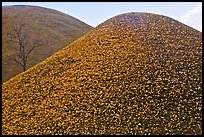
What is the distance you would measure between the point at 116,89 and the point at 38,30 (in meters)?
45.3

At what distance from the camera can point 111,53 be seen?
24.0 m

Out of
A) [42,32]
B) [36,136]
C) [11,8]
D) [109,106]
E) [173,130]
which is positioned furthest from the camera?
[11,8]

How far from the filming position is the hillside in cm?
4703

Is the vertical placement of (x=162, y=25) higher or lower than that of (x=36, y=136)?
higher

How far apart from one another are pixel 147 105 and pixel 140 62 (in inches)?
205

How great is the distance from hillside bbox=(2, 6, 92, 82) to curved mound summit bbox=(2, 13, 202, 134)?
1938 cm

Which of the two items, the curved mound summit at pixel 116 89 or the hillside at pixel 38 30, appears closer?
the curved mound summit at pixel 116 89

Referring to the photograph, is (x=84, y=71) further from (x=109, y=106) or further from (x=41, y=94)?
(x=109, y=106)

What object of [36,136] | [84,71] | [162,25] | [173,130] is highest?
[162,25]

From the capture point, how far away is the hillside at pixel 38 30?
4703 centimetres

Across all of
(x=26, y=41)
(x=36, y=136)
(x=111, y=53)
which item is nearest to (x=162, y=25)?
(x=111, y=53)

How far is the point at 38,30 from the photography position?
60.9 metres

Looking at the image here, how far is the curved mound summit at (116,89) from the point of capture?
16234 mm

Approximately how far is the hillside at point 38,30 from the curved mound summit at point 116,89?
63.6 feet
